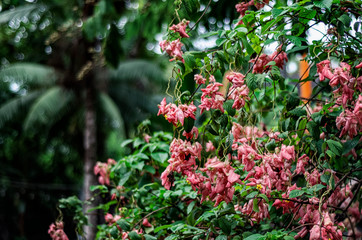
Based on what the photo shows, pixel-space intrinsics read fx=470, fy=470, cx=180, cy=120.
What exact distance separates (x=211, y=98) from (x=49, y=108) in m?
6.65

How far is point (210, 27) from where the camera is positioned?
405 cm

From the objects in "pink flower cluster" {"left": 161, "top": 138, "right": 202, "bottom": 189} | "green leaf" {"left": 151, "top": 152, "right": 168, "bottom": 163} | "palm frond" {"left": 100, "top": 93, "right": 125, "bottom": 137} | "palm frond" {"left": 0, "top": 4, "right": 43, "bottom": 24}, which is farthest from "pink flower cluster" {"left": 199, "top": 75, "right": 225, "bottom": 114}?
"palm frond" {"left": 0, "top": 4, "right": 43, "bottom": 24}

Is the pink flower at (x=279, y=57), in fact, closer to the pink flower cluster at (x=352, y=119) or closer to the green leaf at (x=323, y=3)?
the green leaf at (x=323, y=3)

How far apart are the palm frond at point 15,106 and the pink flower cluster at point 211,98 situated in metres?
7.22

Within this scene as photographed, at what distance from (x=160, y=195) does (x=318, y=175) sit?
88 centimetres

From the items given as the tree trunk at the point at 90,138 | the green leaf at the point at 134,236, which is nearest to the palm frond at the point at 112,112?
the tree trunk at the point at 90,138

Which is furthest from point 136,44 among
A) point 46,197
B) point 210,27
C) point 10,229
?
point 210,27

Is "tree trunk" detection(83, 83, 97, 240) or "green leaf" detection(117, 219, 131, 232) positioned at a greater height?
"green leaf" detection(117, 219, 131, 232)

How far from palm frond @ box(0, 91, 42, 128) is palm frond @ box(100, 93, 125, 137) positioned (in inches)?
58.3

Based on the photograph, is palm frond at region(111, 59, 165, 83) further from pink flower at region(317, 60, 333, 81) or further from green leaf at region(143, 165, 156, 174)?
pink flower at region(317, 60, 333, 81)

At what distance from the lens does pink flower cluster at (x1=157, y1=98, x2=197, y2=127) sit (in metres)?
1.64

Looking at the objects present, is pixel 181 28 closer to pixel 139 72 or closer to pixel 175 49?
pixel 175 49

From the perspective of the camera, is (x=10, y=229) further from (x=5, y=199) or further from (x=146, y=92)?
(x=146, y=92)

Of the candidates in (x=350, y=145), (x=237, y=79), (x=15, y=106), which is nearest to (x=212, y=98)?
(x=237, y=79)
